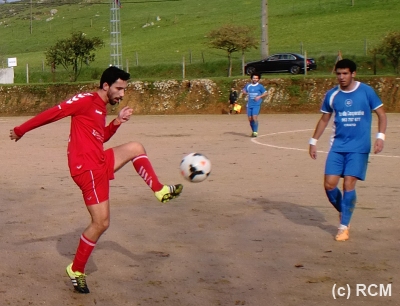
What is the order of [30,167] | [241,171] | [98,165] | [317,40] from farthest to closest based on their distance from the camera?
1. [317,40]
2. [30,167]
3. [241,171]
4. [98,165]

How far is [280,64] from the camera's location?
45844mm

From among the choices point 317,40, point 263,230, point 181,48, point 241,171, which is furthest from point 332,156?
point 181,48

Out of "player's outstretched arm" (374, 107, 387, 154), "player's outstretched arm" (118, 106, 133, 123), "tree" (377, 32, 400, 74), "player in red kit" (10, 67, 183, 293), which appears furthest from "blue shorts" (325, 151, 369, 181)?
"tree" (377, 32, 400, 74)

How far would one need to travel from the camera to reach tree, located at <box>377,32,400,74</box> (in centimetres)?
3925

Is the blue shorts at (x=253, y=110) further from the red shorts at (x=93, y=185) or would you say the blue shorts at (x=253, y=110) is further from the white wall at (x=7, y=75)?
the white wall at (x=7, y=75)

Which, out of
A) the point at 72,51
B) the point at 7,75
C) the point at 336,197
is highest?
the point at 72,51

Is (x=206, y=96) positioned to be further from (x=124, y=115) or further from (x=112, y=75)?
(x=112, y=75)

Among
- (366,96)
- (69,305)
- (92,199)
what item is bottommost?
(69,305)

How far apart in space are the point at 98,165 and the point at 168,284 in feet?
4.06

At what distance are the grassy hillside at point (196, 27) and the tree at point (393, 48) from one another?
362 inches

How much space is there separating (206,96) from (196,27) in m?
47.6

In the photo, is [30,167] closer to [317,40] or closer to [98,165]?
[98,165]

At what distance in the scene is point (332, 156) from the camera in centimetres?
872

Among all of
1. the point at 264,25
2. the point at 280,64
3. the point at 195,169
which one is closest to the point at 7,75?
the point at 280,64
